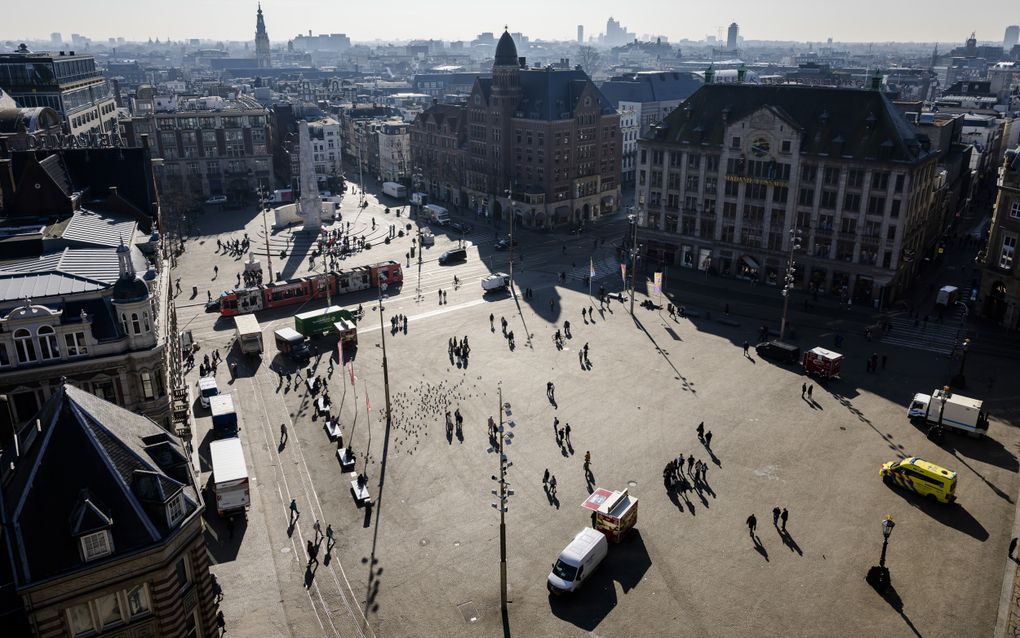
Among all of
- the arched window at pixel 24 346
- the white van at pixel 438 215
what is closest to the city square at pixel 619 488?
the arched window at pixel 24 346

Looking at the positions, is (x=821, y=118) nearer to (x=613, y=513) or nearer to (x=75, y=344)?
(x=613, y=513)

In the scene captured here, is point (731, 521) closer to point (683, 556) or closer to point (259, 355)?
point (683, 556)

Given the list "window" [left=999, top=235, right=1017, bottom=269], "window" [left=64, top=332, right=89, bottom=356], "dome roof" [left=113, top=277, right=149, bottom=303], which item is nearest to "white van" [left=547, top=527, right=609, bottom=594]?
"dome roof" [left=113, top=277, right=149, bottom=303]

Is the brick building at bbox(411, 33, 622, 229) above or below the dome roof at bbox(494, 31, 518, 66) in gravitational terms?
below

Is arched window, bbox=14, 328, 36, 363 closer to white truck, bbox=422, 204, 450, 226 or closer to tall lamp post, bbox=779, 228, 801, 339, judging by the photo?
tall lamp post, bbox=779, 228, 801, 339

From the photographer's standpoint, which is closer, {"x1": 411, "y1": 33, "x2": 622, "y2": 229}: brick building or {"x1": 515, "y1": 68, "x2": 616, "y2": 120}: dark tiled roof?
{"x1": 515, "y1": 68, "x2": 616, "y2": 120}: dark tiled roof

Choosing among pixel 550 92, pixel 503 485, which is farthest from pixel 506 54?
pixel 503 485

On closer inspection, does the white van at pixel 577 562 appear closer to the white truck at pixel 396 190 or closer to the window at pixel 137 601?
the window at pixel 137 601
